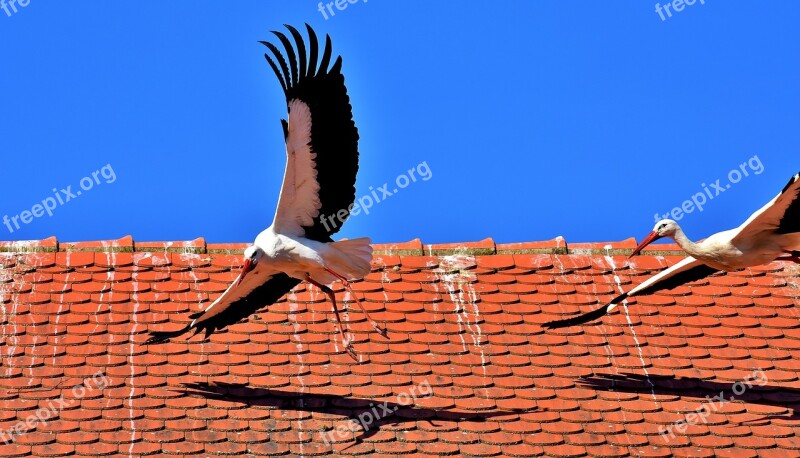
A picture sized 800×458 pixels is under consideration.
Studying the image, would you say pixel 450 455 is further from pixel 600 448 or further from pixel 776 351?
pixel 776 351

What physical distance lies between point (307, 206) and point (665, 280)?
2333mm

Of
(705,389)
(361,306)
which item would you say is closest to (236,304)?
(361,306)

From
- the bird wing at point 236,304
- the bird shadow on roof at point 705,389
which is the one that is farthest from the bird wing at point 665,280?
the bird wing at point 236,304

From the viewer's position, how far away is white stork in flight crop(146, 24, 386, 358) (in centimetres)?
860

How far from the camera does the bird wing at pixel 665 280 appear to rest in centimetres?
916

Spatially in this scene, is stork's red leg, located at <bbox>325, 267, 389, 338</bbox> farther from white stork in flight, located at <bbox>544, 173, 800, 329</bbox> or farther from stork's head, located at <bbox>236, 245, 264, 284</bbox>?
white stork in flight, located at <bbox>544, 173, 800, 329</bbox>

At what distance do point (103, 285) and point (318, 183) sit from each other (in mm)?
1714

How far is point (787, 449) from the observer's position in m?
7.93

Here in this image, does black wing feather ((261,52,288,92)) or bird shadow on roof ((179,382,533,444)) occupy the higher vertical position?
black wing feather ((261,52,288,92))

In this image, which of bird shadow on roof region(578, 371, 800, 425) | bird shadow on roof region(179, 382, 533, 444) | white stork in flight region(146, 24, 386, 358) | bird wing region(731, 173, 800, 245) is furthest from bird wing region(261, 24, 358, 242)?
bird wing region(731, 173, 800, 245)

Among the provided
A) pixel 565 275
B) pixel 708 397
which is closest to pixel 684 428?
pixel 708 397

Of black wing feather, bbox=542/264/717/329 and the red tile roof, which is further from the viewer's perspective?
black wing feather, bbox=542/264/717/329

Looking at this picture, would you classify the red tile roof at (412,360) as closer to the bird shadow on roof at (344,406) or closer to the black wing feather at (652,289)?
the bird shadow on roof at (344,406)

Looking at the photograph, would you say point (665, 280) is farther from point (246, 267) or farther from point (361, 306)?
point (246, 267)
